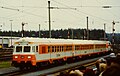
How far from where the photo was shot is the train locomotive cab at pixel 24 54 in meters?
27.5

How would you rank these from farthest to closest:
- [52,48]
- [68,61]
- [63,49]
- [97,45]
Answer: [97,45]
[68,61]
[63,49]
[52,48]

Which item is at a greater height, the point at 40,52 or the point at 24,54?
the point at 40,52

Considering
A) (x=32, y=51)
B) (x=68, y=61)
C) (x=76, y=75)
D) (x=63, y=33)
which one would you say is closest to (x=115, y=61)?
(x=76, y=75)

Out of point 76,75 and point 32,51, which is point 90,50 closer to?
point 32,51

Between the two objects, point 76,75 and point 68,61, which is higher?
point 76,75

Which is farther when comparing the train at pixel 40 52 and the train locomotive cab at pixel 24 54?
the train at pixel 40 52

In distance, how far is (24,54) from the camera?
28.1 metres

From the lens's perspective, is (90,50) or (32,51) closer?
(32,51)

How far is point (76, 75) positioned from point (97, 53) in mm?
46099

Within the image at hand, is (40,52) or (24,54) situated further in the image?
(40,52)

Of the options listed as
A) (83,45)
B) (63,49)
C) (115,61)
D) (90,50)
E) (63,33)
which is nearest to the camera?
(115,61)

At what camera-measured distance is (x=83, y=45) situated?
43.1m

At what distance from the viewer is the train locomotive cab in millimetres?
27453

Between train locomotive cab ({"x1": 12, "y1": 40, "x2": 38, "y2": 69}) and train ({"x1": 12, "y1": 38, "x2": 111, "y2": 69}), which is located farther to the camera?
train ({"x1": 12, "y1": 38, "x2": 111, "y2": 69})
